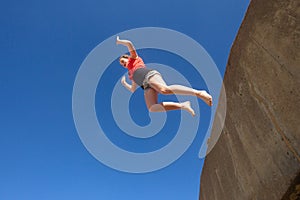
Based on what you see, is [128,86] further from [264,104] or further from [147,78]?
[264,104]

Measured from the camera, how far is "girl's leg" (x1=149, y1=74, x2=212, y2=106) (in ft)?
12.1

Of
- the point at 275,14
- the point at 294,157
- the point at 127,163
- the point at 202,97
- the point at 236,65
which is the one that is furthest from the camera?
the point at 127,163

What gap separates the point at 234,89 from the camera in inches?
96.8

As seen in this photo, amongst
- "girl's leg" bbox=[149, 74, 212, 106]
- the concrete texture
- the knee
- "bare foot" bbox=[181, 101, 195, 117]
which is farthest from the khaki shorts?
the concrete texture

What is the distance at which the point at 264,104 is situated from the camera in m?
1.93

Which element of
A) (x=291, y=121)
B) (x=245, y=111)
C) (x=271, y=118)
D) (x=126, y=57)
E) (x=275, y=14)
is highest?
(x=126, y=57)

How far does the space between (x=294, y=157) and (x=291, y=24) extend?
806 millimetres

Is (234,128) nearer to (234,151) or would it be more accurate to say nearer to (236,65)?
(234,151)

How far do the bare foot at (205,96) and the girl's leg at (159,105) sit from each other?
1.19 feet

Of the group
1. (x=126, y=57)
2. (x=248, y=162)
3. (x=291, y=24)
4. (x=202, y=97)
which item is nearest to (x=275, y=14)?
(x=291, y=24)

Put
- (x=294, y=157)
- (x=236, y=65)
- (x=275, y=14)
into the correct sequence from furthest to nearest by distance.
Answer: (x=236, y=65), (x=275, y=14), (x=294, y=157)

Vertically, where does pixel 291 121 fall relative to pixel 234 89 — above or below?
below

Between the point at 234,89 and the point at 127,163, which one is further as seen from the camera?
the point at 127,163

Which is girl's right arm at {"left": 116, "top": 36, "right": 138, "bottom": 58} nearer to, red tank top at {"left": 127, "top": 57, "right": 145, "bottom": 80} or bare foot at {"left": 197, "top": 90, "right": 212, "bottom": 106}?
red tank top at {"left": 127, "top": 57, "right": 145, "bottom": 80}
